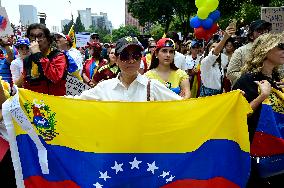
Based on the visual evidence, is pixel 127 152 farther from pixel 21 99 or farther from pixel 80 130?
pixel 21 99

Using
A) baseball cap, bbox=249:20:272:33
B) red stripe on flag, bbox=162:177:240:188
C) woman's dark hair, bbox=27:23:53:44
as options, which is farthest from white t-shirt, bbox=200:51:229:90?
red stripe on flag, bbox=162:177:240:188

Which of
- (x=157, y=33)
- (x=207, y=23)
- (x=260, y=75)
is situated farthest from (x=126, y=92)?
(x=157, y=33)

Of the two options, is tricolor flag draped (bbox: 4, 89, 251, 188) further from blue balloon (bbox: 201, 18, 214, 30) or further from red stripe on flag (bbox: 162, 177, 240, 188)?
blue balloon (bbox: 201, 18, 214, 30)

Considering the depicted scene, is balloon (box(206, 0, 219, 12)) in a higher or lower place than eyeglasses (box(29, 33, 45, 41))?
higher

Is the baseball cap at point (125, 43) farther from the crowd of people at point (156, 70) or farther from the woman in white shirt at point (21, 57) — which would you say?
the woman in white shirt at point (21, 57)

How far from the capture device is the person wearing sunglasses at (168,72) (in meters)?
5.43

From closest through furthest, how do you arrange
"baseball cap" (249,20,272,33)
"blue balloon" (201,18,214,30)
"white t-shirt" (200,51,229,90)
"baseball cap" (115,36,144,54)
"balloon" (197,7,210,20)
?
"baseball cap" (115,36,144,54) < "baseball cap" (249,20,272,33) < "white t-shirt" (200,51,229,90) < "balloon" (197,7,210,20) < "blue balloon" (201,18,214,30)

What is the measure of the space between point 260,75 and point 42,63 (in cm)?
259

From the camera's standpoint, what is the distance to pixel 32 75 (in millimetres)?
5363

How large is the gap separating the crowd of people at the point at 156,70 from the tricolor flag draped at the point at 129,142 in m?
0.22

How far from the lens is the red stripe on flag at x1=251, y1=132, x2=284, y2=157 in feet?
13.0

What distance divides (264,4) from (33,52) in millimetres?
19090

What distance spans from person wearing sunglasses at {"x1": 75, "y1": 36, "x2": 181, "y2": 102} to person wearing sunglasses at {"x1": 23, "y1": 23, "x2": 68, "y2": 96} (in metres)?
1.73

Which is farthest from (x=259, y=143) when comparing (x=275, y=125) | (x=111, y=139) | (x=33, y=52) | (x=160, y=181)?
(x=33, y=52)
